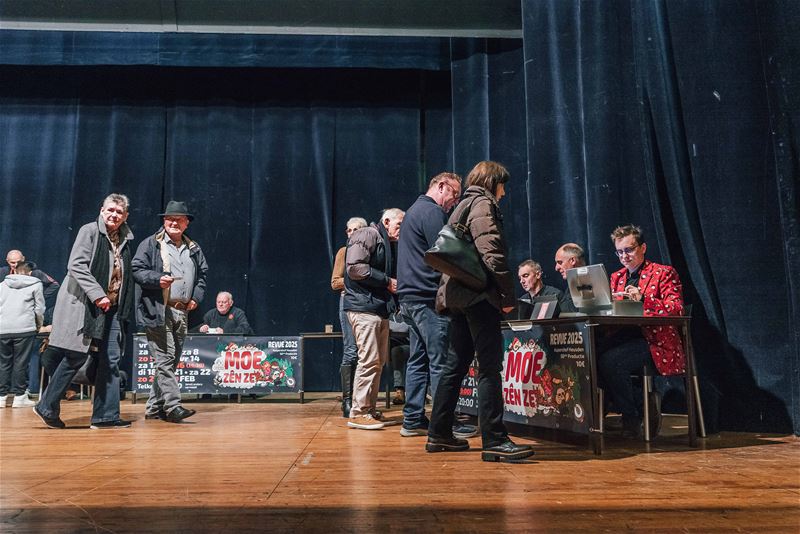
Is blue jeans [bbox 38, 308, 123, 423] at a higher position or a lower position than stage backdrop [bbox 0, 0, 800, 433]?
lower

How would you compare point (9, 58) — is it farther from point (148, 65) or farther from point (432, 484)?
point (432, 484)

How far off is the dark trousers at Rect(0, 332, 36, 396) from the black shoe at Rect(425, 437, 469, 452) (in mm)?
5083

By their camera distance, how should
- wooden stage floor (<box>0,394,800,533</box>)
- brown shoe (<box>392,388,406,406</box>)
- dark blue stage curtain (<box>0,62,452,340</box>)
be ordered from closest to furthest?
wooden stage floor (<box>0,394,800,533</box>)
brown shoe (<box>392,388,406,406</box>)
dark blue stage curtain (<box>0,62,452,340</box>)

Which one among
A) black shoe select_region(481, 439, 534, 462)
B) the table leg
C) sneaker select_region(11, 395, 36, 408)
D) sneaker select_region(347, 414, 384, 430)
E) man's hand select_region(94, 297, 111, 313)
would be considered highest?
man's hand select_region(94, 297, 111, 313)

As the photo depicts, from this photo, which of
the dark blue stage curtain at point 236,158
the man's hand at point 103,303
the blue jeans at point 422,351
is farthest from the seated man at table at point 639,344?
the dark blue stage curtain at point 236,158

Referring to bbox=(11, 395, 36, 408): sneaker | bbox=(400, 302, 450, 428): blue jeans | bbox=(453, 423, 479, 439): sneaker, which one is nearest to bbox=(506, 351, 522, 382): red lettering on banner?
bbox=(453, 423, 479, 439): sneaker

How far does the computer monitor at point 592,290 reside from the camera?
354 cm

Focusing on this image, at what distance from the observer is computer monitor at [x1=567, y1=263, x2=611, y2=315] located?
11.6 ft

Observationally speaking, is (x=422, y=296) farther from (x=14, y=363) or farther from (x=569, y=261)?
(x=14, y=363)

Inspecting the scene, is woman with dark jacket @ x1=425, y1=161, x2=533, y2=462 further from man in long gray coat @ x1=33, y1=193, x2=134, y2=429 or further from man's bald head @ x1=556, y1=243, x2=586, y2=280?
man in long gray coat @ x1=33, y1=193, x2=134, y2=429

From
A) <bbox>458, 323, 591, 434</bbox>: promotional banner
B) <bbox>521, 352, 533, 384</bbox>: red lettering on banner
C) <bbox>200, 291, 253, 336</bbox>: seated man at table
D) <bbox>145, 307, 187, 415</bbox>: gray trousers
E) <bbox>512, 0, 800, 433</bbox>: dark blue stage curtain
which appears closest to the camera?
<bbox>458, 323, 591, 434</bbox>: promotional banner

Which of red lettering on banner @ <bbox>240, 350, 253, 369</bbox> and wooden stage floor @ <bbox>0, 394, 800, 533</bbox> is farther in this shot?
red lettering on banner @ <bbox>240, 350, 253, 369</bbox>

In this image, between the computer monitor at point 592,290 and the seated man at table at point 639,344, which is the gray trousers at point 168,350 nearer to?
the computer monitor at point 592,290

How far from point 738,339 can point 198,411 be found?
419cm
